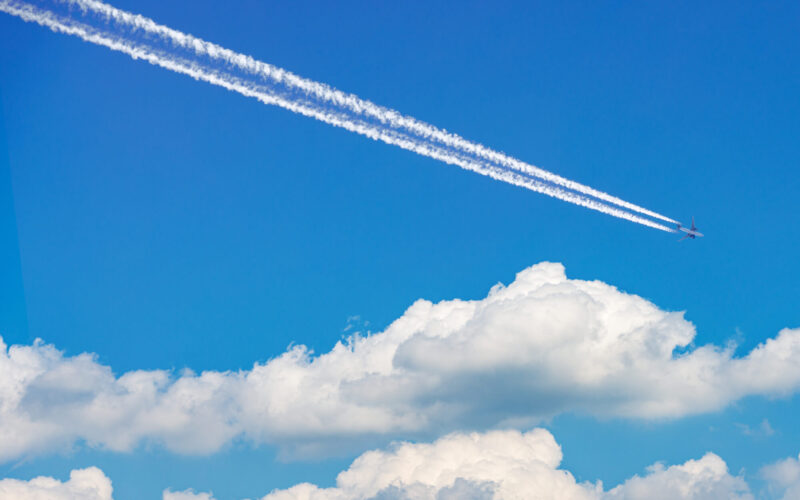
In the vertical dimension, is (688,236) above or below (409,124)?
above

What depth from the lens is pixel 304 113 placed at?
5512 cm

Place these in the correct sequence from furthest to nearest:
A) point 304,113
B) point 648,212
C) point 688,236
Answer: point 688,236, point 648,212, point 304,113

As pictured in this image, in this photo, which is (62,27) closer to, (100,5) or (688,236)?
(100,5)

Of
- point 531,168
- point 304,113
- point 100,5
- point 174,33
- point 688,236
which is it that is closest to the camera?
point 100,5

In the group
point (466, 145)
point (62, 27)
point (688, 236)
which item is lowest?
point (62, 27)

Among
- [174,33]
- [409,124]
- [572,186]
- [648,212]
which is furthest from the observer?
[648,212]

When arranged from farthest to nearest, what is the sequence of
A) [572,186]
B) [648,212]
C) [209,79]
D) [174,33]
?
1. [648,212]
2. [572,186]
3. [209,79]
4. [174,33]

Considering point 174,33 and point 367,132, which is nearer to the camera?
point 174,33

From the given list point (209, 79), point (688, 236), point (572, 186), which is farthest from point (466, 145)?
point (688, 236)

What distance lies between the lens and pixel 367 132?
57.8 meters

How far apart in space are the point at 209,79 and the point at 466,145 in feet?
67.0

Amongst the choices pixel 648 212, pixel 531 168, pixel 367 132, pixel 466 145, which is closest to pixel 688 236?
pixel 648 212

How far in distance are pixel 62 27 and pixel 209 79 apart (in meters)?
9.02

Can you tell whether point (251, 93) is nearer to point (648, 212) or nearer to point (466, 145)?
point (466, 145)
